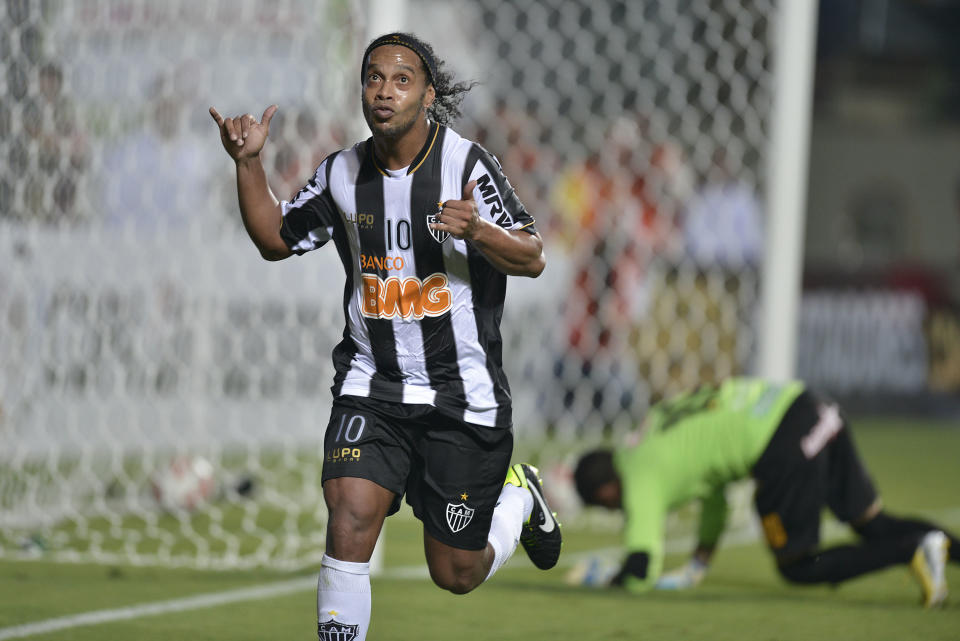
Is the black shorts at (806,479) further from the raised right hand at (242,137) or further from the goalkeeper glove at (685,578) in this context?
the raised right hand at (242,137)

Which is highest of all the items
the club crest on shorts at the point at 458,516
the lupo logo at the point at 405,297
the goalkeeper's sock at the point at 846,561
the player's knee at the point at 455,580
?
the lupo logo at the point at 405,297

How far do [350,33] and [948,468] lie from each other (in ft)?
18.9

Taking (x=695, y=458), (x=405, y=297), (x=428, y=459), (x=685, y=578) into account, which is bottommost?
(x=685, y=578)

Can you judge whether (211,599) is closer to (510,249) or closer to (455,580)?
(455,580)

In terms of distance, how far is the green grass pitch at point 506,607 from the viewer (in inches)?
161

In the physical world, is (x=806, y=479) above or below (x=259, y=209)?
below

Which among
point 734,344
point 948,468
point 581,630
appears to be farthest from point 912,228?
point 581,630

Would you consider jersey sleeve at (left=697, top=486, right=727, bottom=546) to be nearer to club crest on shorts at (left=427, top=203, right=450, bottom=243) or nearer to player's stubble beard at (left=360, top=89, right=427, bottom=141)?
club crest on shorts at (left=427, top=203, right=450, bottom=243)

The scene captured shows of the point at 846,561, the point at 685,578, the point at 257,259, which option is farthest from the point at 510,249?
the point at 257,259

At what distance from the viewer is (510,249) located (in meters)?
3.14

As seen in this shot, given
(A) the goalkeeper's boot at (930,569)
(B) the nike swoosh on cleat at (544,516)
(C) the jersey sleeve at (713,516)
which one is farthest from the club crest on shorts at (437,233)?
(A) the goalkeeper's boot at (930,569)

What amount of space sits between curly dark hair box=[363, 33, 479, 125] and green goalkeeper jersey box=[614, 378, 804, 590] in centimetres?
185

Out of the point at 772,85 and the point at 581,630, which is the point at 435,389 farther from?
the point at 772,85

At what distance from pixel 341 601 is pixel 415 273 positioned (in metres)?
0.84
